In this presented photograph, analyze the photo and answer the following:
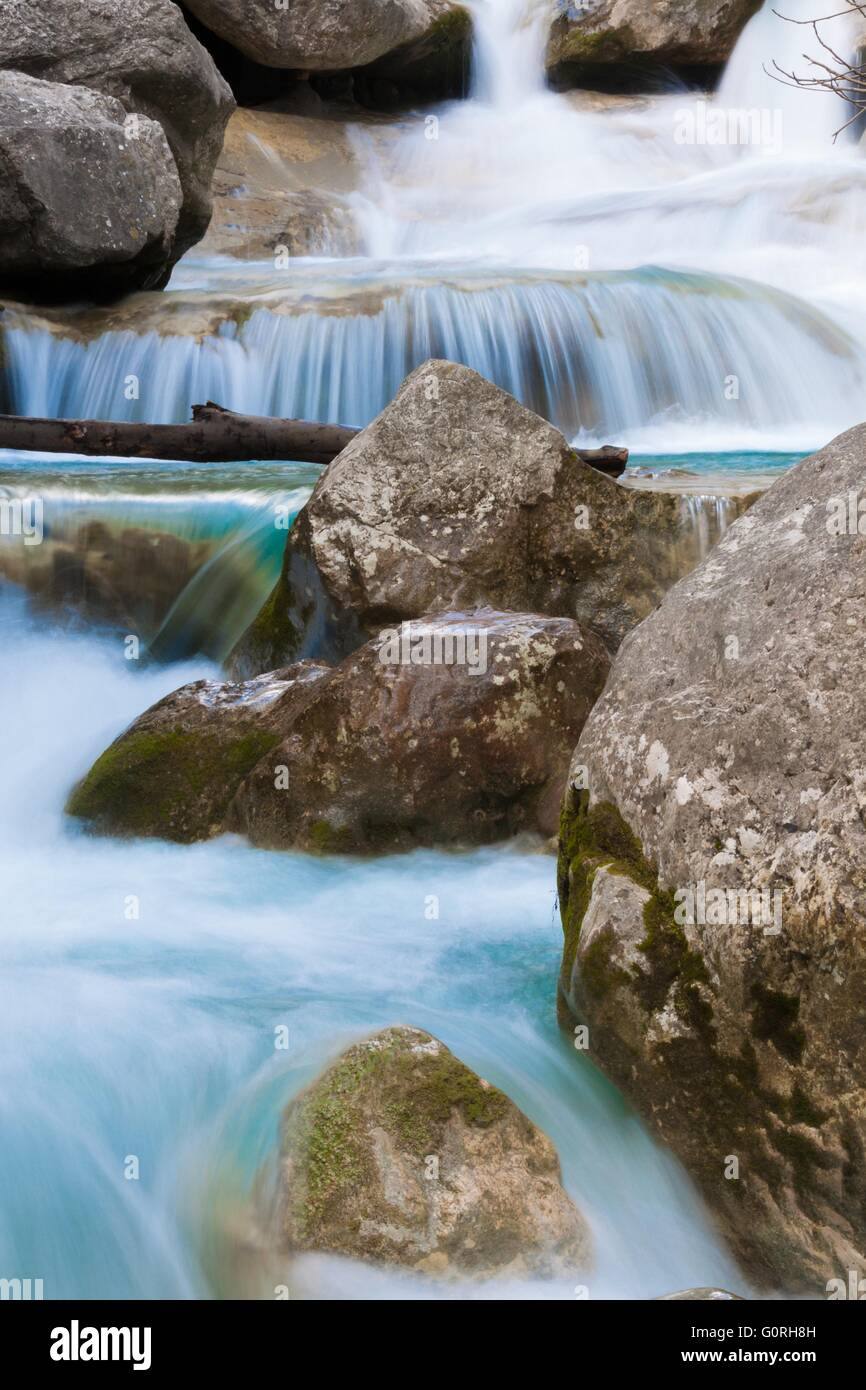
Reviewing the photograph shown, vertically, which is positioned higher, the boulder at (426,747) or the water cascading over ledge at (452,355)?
the water cascading over ledge at (452,355)

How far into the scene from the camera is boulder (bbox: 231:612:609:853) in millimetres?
5703

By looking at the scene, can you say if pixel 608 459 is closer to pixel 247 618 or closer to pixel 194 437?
pixel 247 618

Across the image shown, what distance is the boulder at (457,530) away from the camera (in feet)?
22.5

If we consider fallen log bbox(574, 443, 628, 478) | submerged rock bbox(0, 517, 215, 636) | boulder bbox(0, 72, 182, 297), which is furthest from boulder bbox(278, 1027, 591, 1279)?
boulder bbox(0, 72, 182, 297)

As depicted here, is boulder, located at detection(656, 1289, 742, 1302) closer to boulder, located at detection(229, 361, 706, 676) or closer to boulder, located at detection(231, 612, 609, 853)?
boulder, located at detection(231, 612, 609, 853)

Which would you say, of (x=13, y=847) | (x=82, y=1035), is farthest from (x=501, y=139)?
(x=82, y=1035)

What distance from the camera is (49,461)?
36.3 feet

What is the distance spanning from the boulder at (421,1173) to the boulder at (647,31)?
72.6ft

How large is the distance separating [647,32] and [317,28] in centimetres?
589

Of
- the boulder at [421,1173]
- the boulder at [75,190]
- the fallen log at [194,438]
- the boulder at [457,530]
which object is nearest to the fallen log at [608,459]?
the boulder at [457,530]

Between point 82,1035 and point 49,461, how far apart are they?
7738 mm

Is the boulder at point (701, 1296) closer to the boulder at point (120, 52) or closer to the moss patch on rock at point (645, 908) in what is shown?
the moss patch on rock at point (645, 908)

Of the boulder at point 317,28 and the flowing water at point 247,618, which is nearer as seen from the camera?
the flowing water at point 247,618

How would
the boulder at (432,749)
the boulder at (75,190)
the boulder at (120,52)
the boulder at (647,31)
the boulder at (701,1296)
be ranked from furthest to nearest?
the boulder at (647,31) → the boulder at (120,52) → the boulder at (75,190) → the boulder at (432,749) → the boulder at (701,1296)
